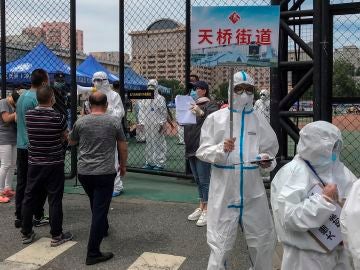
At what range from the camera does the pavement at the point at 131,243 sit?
4.52m

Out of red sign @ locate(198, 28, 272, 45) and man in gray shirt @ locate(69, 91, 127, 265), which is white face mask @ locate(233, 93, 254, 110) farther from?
man in gray shirt @ locate(69, 91, 127, 265)

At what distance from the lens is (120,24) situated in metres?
7.89

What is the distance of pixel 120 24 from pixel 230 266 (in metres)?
4.85

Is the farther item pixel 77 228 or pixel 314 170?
pixel 77 228

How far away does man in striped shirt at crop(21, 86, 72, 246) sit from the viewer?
4.86 m

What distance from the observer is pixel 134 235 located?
5332 mm

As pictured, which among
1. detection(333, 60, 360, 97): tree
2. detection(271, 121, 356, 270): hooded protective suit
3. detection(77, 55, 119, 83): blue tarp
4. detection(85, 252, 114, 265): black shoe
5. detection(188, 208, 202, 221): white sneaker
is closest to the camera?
detection(271, 121, 356, 270): hooded protective suit

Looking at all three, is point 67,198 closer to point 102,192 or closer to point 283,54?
point 102,192

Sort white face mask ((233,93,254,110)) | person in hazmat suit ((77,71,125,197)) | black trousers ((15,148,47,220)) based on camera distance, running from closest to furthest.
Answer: white face mask ((233,93,254,110))
black trousers ((15,148,47,220))
person in hazmat suit ((77,71,125,197))

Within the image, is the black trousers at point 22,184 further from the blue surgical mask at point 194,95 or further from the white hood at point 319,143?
the white hood at point 319,143

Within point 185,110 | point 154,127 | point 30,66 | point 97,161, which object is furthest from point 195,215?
point 30,66

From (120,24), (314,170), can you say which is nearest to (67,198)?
(120,24)

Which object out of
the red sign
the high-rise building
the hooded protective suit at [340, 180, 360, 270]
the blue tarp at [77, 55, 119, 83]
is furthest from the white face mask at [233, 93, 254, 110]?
the blue tarp at [77, 55, 119, 83]

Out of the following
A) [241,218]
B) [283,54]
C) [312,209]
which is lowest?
[241,218]
